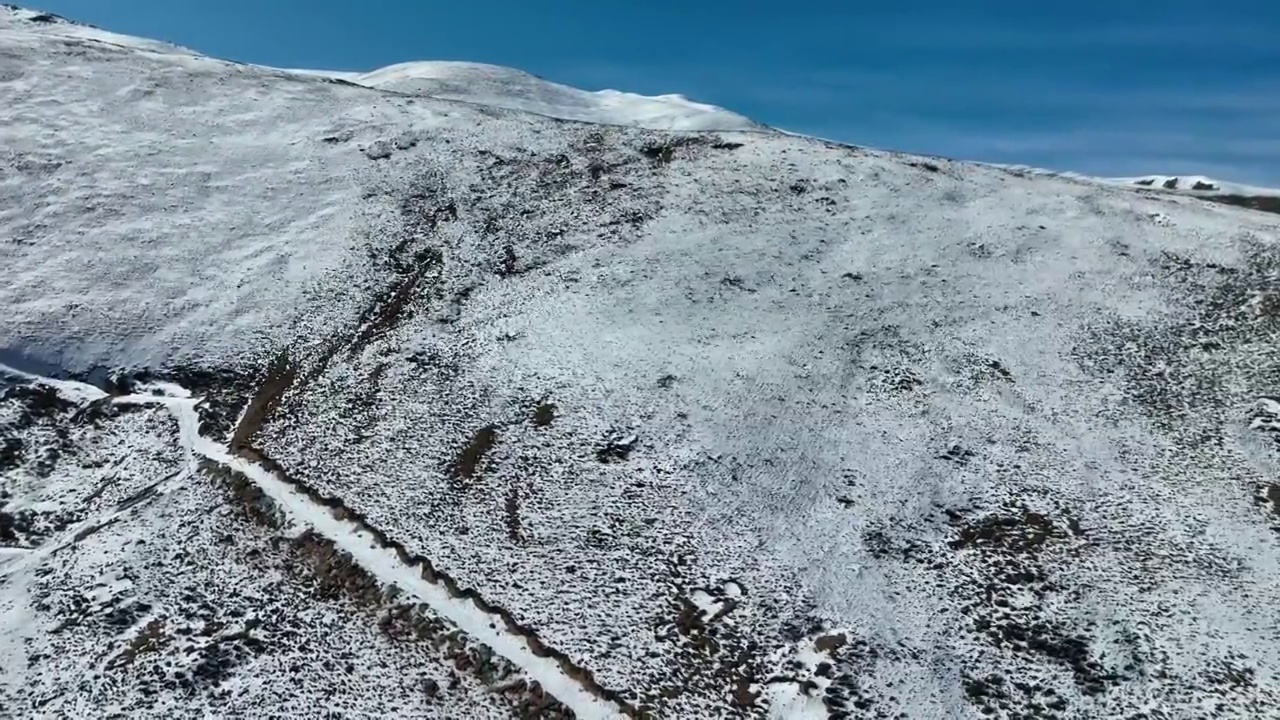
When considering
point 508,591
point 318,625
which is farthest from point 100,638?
point 508,591

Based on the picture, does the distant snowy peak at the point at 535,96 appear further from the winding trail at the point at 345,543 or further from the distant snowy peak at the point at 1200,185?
the winding trail at the point at 345,543

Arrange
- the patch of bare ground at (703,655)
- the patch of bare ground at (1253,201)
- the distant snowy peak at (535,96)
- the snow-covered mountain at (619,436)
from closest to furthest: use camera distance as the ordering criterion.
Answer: the patch of bare ground at (703,655), the snow-covered mountain at (619,436), the patch of bare ground at (1253,201), the distant snowy peak at (535,96)

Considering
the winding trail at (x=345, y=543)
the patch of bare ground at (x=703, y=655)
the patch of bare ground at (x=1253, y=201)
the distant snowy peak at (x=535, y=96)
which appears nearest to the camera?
the patch of bare ground at (x=703, y=655)

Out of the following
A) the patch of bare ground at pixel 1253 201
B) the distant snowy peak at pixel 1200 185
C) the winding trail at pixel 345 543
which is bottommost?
the winding trail at pixel 345 543

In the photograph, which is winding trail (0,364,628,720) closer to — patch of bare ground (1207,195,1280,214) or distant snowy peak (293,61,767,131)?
patch of bare ground (1207,195,1280,214)

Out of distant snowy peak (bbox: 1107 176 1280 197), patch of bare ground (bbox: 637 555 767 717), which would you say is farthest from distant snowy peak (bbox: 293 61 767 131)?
patch of bare ground (bbox: 637 555 767 717)

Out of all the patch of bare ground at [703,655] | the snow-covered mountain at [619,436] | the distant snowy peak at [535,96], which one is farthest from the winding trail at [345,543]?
the distant snowy peak at [535,96]

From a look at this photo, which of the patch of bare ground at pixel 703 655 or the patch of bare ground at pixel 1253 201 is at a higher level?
the patch of bare ground at pixel 1253 201
